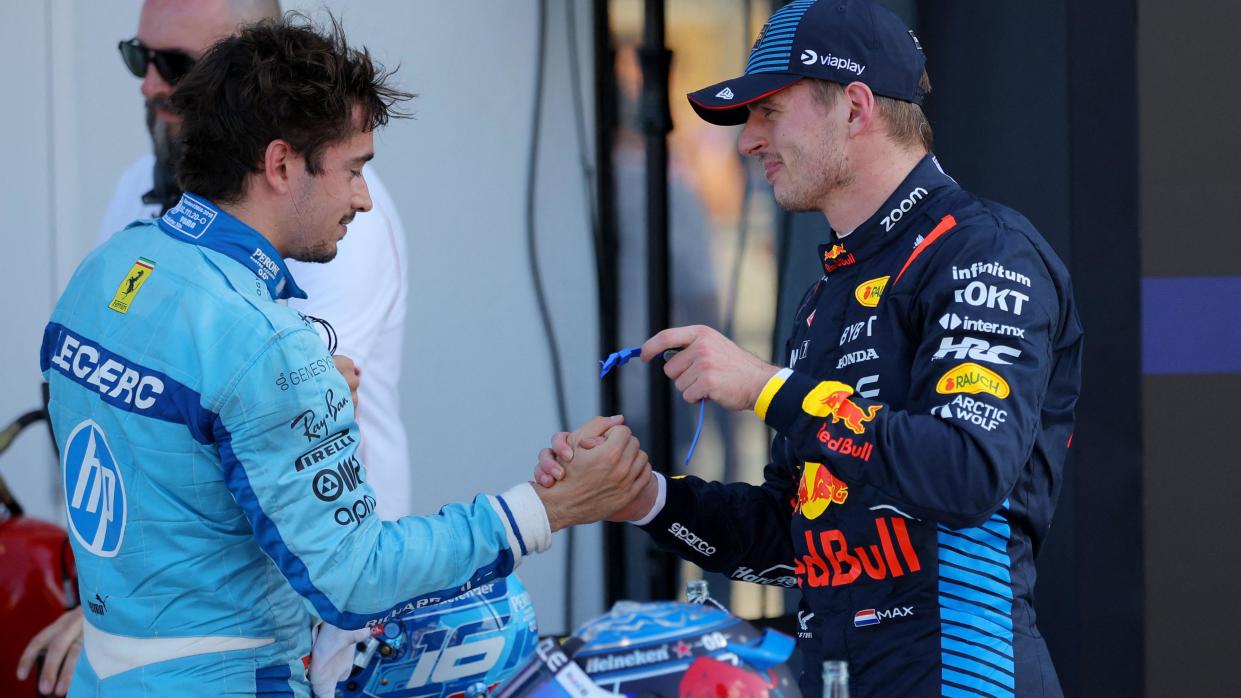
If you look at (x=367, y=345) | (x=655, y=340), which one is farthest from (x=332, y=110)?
(x=367, y=345)

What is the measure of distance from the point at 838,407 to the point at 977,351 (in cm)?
18

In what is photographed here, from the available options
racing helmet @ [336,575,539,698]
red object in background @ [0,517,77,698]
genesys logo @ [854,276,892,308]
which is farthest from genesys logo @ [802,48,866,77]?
red object in background @ [0,517,77,698]

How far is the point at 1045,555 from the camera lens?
A: 2791 mm

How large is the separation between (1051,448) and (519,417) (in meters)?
2.19

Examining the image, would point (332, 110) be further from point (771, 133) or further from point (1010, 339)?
point (1010, 339)

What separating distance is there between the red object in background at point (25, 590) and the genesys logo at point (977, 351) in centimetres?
200

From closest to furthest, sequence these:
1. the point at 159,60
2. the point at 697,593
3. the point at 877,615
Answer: the point at 697,593 < the point at 877,615 < the point at 159,60

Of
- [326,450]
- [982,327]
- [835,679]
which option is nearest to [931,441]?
[982,327]

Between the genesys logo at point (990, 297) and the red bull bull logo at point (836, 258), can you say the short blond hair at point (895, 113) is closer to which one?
the red bull bull logo at point (836, 258)

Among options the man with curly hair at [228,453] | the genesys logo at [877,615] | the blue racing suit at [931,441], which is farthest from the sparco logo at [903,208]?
the man with curly hair at [228,453]

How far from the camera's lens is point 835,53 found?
1.90m

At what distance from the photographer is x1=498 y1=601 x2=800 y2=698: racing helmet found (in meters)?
1.32

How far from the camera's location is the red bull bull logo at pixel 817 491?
1808mm

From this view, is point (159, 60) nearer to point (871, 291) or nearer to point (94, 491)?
point (94, 491)
